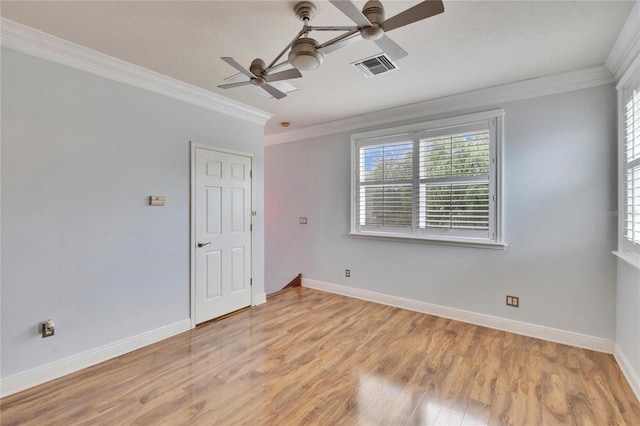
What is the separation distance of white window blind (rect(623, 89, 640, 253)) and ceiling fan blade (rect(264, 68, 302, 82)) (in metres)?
2.54

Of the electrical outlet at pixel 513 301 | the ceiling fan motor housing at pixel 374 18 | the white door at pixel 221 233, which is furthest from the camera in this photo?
the white door at pixel 221 233

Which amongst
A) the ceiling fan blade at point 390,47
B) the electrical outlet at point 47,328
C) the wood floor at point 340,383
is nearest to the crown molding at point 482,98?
the ceiling fan blade at point 390,47

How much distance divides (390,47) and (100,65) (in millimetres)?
2490

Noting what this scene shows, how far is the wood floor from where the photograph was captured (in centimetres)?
193

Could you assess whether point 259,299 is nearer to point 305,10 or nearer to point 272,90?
point 272,90

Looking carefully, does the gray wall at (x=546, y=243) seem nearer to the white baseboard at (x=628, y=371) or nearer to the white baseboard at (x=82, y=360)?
the white baseboard at (x=628, y=371)

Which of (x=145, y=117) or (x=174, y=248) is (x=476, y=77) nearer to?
(x=145, y=117)

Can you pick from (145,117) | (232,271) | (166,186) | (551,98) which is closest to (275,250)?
(232,271)

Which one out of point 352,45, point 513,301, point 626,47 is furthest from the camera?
point 513,301

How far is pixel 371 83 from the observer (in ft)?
10.1

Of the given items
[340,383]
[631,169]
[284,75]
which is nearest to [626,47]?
[631,169]

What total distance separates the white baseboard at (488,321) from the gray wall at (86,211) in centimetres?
234

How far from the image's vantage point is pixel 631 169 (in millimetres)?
2377

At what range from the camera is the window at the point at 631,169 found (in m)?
2.25
